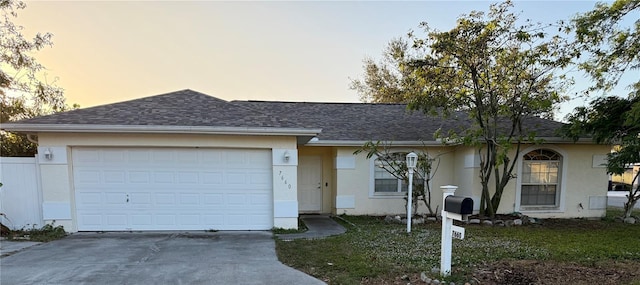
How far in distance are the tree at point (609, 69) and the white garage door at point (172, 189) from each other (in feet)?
27.7

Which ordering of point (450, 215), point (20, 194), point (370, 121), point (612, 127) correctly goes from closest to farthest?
1. point (450, 215)
2. point (20, 194)
3. point (612, 127)
4. point (370, 121)

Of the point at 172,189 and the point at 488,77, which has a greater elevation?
the point at 488,77

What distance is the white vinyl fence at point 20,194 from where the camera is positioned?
6.50 meters

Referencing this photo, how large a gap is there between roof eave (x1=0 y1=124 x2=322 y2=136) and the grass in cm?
245

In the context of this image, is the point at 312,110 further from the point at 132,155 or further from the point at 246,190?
the point at 132,155

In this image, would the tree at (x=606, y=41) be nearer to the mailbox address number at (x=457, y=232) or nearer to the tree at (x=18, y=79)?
the mailbox address number at (x=457, y=232)

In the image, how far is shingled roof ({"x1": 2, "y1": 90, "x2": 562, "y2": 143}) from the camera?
649cm

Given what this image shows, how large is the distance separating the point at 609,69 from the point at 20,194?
15.0 m

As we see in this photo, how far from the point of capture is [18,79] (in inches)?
477

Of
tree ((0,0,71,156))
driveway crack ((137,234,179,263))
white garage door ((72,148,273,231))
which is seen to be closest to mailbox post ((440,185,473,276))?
white garage door ((72,148,273,231))

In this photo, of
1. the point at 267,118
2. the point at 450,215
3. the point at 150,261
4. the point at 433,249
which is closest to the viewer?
the point at 450,215

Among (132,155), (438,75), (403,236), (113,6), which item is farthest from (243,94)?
(403,236)

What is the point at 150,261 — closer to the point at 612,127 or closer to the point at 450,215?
the point at 450,215

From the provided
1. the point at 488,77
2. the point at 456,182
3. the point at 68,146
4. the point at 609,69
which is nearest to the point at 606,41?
the point at 609,69
